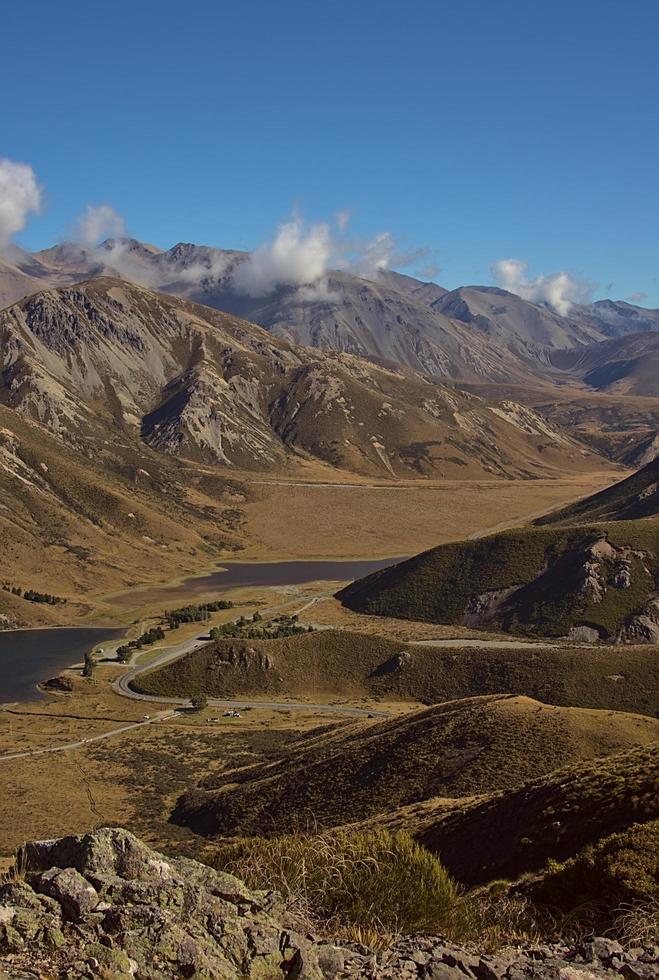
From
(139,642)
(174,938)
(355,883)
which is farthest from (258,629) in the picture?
(174,938)

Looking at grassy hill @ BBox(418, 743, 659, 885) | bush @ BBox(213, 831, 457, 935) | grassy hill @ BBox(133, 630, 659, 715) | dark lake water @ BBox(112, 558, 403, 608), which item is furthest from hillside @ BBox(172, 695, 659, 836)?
dark lake water @ BBox(112, 558, 403, 608)

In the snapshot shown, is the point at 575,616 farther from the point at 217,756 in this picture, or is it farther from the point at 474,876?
the point at 474,876

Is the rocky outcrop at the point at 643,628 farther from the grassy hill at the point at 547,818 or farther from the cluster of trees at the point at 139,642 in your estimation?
the grassy hill at the point at 547,818

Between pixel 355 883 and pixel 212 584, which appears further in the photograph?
pixel 212 584

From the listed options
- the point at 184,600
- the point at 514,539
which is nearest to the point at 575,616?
the point at 514,539

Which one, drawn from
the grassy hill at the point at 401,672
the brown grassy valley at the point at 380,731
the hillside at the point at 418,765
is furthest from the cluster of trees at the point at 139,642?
the hillside at the point at 418,765

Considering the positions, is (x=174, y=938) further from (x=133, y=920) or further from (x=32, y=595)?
(x=32, y=595)
